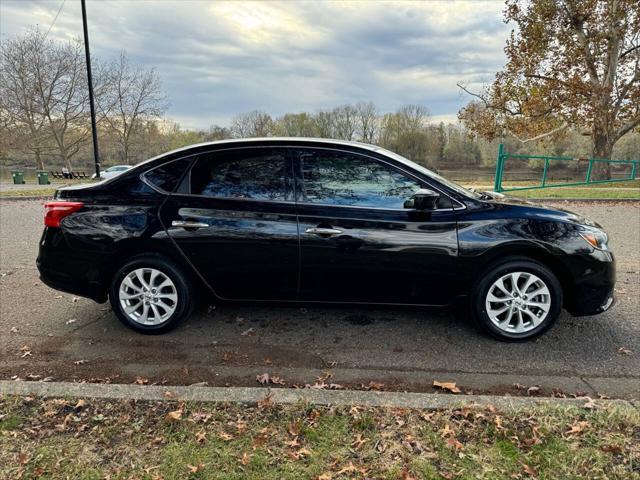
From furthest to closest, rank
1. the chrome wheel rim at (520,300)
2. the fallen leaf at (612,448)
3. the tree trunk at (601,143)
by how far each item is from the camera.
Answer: the tree trunk at (601,143)
the chrome wheel rim at (520,300)
the fallen leaf at (612,448)

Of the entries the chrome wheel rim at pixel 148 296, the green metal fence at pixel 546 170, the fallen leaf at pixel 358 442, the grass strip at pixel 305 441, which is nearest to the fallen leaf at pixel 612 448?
the grass strip at pixel 305 441

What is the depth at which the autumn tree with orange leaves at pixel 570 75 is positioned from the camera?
69.3 ft

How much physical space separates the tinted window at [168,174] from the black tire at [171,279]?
0.63m

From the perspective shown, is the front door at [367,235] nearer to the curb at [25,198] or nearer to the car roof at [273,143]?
the car roof at [273,143]

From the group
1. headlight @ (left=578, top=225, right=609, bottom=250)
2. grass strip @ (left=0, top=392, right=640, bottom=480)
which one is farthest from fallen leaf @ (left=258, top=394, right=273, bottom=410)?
headlight @ (left=578, top=225, right=609, bottom=250)

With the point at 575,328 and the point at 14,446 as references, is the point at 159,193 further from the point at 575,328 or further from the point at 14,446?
the point at 575,328

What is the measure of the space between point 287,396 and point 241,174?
193cm

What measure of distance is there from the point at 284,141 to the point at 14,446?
2.81 m

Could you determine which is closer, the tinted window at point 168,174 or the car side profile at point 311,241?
the car side profile at point 311,241

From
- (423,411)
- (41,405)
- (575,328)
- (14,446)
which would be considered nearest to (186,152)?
(41,405)

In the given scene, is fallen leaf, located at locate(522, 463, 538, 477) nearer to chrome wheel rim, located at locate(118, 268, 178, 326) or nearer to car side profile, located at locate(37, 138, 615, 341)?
car side profile, located at locate(37, 138, 615, 341)

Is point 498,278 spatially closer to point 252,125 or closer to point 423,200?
point 423,200

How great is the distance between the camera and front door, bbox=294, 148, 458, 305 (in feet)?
11.6

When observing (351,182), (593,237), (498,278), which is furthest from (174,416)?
(593,237)
